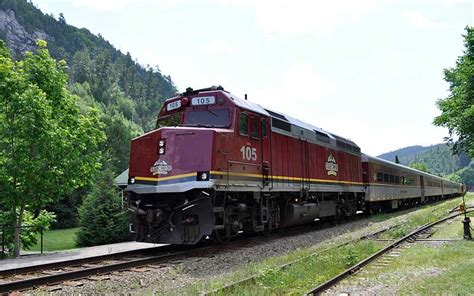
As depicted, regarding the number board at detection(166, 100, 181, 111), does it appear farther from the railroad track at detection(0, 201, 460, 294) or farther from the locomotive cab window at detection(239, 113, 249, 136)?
the railroad track at detection(0, 201, 460, 294)

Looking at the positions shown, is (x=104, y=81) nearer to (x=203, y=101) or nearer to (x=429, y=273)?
(x=203, y=101)

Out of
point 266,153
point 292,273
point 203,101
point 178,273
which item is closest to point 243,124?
point 203,101

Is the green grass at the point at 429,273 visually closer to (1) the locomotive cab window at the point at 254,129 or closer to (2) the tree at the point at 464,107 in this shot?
(1) the locomotive cab window at the point at 254,129

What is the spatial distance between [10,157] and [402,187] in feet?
96.1

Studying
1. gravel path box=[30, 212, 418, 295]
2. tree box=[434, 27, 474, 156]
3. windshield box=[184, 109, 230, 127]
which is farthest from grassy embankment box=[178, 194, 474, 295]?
tree box=[434, 27, 474, 156]

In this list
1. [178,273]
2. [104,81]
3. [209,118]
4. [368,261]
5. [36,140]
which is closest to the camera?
[178,273]

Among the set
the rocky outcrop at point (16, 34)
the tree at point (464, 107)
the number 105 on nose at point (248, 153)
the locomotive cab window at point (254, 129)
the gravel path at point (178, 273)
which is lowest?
the gravel path at point (178, 273)

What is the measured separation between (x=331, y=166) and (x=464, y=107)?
14938mm

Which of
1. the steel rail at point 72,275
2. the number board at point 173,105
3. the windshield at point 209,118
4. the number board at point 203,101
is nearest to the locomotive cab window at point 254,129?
the windshield at point 209,118

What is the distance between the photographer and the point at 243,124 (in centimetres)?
1212

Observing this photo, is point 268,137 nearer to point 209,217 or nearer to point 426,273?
point 209,217

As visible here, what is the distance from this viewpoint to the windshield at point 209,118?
1171cm

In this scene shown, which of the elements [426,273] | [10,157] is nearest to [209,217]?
[426,273]

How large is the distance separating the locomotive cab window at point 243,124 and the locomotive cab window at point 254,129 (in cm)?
24
